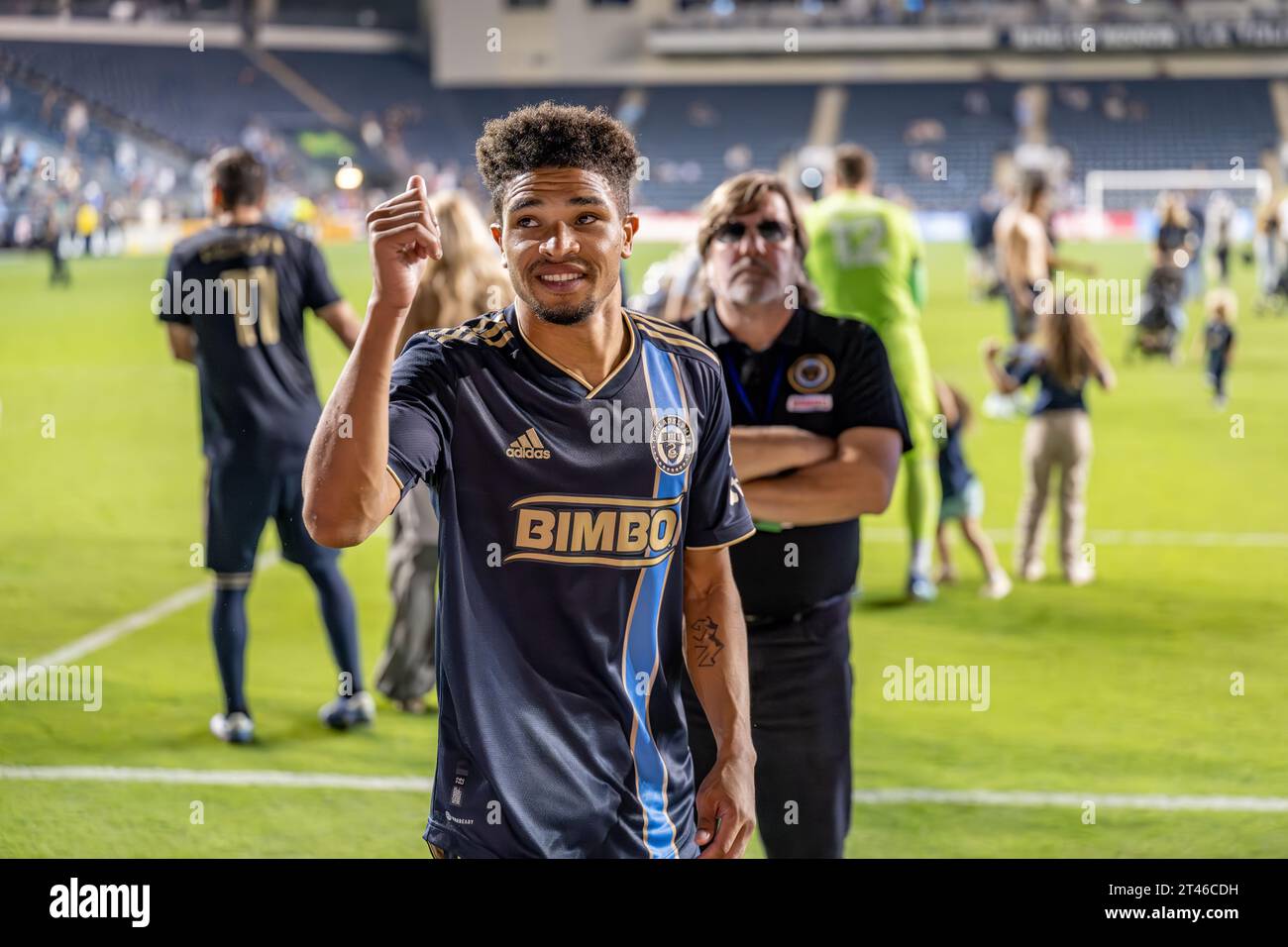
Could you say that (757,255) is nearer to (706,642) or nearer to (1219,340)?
(706,642)

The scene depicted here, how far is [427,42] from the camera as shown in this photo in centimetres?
5450

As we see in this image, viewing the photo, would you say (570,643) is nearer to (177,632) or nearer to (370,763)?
(370,763)

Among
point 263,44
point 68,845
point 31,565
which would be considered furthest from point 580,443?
point 263,44

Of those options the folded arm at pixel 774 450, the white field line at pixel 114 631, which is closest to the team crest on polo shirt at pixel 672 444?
the folded arm at pixel 774 450

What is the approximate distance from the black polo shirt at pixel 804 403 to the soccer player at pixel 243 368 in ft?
7.53

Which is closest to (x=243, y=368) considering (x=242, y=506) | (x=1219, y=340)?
(x=242, y=506)

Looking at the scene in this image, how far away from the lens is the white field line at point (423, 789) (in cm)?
518

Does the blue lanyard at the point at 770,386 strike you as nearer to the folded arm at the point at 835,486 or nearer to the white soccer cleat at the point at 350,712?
the folded arm at the point at 835,486

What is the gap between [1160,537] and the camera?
9.45m

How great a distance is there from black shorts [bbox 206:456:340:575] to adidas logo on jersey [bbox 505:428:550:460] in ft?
10.7

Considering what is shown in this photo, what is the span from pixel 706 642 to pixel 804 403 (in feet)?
3.61

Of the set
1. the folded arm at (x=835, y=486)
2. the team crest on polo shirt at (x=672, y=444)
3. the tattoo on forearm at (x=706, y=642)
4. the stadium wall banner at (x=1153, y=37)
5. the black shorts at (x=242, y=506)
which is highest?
the stadium wall banner at (x=1153, y=37)
